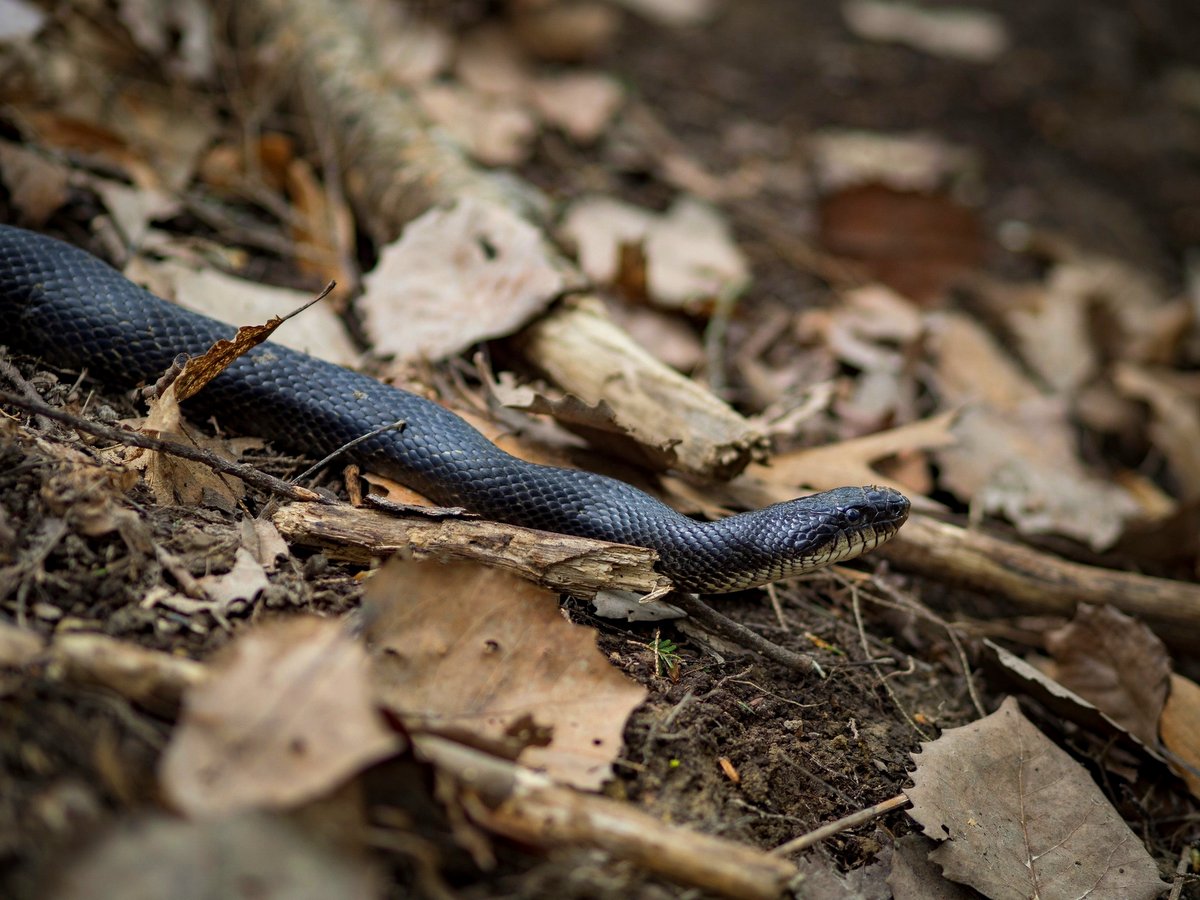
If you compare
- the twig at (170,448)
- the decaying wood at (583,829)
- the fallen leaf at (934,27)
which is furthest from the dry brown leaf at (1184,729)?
the fallen leaf at (934,27)

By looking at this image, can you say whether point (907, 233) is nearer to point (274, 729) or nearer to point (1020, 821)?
point (1020, 821)

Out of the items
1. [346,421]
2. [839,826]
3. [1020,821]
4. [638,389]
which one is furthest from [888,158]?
[839,826]

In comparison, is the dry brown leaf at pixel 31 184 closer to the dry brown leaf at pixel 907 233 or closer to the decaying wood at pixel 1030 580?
the decaying wood at pixel 1030 580

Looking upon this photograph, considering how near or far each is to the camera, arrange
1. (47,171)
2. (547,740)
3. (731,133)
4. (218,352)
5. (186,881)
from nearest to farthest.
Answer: (186,881) < (547,740) < (218,352) < (47,171) < (731,133)

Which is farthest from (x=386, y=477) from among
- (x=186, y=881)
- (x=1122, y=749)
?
(x=1122, y=749)

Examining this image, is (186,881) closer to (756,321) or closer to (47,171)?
(47,171)

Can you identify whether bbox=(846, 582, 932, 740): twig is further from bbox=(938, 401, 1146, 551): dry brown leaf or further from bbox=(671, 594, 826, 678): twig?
bbox=(938, 401, 1146, 551): dry brown leaf
